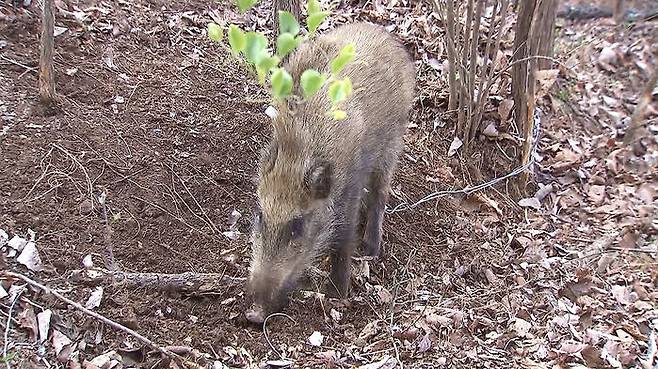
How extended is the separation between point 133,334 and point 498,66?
4.31m

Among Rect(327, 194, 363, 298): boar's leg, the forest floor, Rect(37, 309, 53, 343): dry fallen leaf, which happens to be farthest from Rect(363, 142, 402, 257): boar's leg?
Rect(37, 309, 53, 343): dry fallen leaf

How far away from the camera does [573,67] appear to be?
770 cm

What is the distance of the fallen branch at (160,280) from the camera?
3.98m

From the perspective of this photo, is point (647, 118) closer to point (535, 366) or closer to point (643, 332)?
point (643, 332)

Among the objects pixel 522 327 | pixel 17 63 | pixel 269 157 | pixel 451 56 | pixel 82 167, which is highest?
pixel 17 63

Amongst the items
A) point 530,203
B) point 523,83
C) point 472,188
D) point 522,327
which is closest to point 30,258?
point 522,327

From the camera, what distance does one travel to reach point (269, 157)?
14.1 ft

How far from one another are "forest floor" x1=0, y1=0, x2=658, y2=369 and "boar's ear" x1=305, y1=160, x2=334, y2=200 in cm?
73

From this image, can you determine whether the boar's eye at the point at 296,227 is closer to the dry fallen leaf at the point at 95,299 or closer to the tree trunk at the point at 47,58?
the dry fallen leaf at the point at 95,299

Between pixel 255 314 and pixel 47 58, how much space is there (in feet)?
7.42

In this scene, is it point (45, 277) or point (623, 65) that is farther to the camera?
point (623, 65)

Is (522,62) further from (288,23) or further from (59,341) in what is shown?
(59,341)

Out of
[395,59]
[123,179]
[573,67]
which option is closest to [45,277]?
[123,179]

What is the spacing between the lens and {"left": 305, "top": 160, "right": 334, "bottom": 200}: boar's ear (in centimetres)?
416
